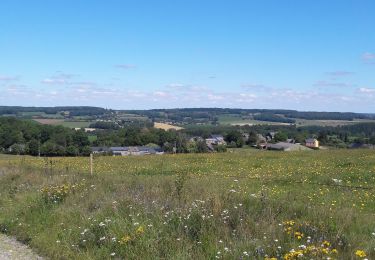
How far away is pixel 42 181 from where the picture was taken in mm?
14391

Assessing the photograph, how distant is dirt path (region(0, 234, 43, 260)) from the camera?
7953 millimetres

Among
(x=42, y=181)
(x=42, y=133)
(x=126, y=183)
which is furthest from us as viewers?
(x=42, y=133)

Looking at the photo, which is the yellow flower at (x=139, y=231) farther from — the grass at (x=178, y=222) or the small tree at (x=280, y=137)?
the small tree at (x=280, y=137)

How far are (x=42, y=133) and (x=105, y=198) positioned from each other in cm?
6269

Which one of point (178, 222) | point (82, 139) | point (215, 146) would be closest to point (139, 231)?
point (178, 222)

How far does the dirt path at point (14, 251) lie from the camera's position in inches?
313

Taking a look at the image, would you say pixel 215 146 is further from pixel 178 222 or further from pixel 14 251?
pixel 178 222

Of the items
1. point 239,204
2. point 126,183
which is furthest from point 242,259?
point 126,183

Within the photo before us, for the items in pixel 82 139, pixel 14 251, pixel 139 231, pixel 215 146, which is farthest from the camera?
pixel 215 146

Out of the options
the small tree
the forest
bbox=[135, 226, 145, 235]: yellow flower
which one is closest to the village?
the small tree

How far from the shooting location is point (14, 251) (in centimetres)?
838

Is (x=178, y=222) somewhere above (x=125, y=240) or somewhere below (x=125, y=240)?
above

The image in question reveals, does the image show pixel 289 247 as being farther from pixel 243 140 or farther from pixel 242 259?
pixel 243 140

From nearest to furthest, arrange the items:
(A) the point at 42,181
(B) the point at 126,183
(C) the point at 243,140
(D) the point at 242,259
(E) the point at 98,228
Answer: (D) the point at 242,259, (E) the point at 98,228, (B) the point at 126,183, (A) the point at 42,181, (C) the point at 243,140
